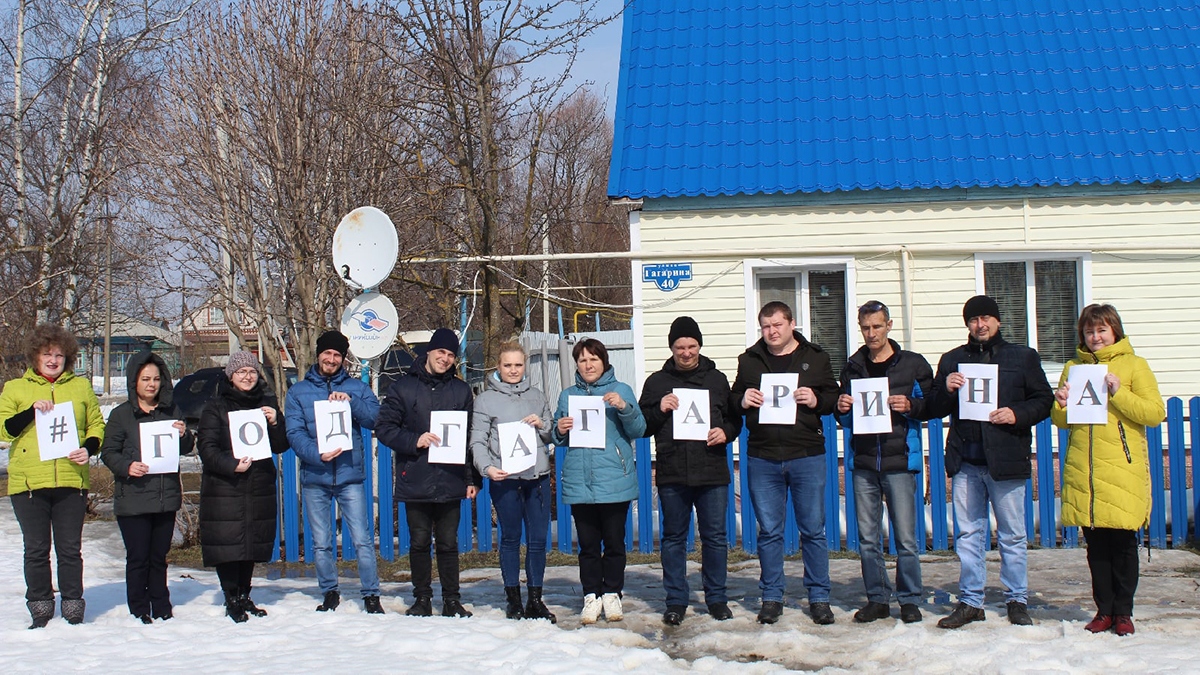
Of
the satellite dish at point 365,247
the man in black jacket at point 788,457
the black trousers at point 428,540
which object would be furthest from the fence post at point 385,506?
the man in black jacket at point 788,457

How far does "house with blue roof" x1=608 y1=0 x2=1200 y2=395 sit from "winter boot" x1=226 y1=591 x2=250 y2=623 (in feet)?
18.3

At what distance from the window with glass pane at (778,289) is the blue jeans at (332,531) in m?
6.03

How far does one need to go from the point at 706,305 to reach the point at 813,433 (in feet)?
16.8

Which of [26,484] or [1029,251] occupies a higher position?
[1029,251]

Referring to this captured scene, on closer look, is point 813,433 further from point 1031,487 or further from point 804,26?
point 804,26

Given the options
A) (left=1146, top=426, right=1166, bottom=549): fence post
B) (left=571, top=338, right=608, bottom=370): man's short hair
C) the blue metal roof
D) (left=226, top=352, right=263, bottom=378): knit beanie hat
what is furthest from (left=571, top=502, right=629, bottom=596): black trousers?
the blue metal roof

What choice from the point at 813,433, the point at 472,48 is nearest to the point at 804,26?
the point at 472,48

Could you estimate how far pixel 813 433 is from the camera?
6637 mm

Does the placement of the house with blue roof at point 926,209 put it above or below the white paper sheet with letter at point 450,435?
above

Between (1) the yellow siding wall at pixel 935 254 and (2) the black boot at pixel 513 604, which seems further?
(1) the yellow siding wall at pixel 935 254

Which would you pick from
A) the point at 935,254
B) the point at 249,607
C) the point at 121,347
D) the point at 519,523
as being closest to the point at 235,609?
the point at 249,607

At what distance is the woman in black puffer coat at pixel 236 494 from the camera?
6.79m

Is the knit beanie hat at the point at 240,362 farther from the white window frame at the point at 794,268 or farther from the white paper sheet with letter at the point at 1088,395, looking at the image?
the white window frame at the point at 794,268

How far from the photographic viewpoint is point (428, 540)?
6969mm
